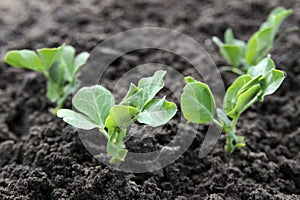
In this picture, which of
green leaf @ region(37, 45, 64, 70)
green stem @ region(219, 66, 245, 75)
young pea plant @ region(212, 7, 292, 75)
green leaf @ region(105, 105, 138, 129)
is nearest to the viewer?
green leaf @ region(105, 105, 138, 129)

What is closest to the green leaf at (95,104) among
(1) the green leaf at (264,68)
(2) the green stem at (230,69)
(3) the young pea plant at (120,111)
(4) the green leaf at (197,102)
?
(3) the young pea plant at (120,111)

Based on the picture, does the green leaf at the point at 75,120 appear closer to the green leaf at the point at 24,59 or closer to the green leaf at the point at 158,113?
the green leaf at the point at 158,113

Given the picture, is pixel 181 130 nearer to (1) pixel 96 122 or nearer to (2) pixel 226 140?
(2) pixel 226 140

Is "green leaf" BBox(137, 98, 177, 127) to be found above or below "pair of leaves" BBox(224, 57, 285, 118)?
below

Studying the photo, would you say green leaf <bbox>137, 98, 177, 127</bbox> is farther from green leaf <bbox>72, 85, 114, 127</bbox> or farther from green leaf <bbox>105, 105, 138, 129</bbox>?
green leaf <bbox>72, 85, 114, 127</bbox>

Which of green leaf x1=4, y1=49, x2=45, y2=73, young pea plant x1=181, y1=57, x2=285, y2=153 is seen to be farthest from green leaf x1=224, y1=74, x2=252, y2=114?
green leaf x1=4, y1=49, x2=45, y2=73

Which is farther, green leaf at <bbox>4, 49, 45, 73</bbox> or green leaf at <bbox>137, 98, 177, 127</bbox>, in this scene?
green leaf at <bbox>4, 49, 45, 73</bbox>
